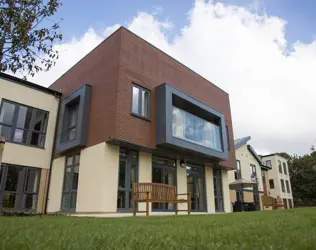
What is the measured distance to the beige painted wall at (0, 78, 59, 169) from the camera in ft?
39.4

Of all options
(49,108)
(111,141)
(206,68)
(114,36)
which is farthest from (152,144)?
(206,68)

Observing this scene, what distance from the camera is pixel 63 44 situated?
210 inches

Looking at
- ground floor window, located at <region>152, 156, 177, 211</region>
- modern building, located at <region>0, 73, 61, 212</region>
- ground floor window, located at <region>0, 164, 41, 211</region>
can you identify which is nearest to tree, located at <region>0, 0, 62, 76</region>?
ground floor window, located at <region>152, 156, 177, 211</region>

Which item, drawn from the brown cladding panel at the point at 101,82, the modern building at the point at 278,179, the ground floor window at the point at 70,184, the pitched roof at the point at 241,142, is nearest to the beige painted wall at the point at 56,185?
the ground floor window at the point at 70,184

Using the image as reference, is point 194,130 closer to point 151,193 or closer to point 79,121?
point 151,193

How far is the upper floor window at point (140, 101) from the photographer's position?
11.5 m

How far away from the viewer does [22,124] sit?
1275cm

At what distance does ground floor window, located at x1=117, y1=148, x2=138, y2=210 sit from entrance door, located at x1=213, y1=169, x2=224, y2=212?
6940 mm

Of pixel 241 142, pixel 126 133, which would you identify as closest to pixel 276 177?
pixel 241 142

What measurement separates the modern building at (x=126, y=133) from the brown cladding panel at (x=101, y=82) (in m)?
0.04

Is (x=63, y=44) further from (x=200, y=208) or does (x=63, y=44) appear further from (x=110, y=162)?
(x=200, y=208)

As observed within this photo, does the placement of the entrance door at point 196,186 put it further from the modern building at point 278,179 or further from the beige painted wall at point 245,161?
the modern building at point 278,179

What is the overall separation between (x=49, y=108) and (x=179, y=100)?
689 centimetres

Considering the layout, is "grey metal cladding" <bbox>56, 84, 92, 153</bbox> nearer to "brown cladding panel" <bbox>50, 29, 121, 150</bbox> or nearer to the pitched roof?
"brown cladding panel" <bbox>50, 29, 121, 150</bbox>
